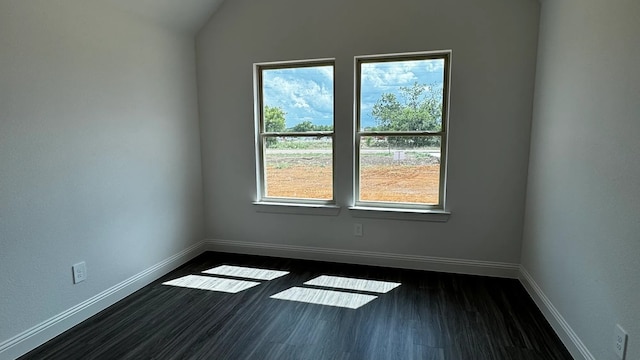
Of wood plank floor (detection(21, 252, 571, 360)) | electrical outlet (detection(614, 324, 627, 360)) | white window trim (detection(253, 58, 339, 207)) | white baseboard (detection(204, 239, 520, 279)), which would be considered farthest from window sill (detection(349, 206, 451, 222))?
electrical outlet (detection(614, 324, 627, 360))

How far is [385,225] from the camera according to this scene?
319 centimetres

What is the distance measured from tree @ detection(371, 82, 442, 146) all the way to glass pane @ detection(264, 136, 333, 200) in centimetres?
58

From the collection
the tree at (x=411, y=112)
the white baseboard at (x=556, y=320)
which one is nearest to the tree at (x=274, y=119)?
the tree at (x=411, y=112)

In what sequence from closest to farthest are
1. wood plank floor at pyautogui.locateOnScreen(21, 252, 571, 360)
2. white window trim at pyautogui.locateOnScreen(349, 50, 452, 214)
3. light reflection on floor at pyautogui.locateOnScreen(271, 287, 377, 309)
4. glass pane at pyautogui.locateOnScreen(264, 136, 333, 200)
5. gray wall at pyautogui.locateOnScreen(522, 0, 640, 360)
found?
gray wall at pyautogui.locateOnScreen(522, 0, 640, 360) → wood plank floor at pyautogui.locateOnScreen(21, 252, 571, 360) → light reflection on floor at pyautogui.locateOnScreen(271, 287, 377, 309) → white window trim at pyautogui.locateOnScreen(349, 50, 452, 214) → glass pane at pyautogui.locateOnScreen(264, 136, 333, 200)

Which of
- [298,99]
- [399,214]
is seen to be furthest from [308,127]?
[399,214]

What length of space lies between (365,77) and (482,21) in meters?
1.04

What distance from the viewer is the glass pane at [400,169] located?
3.09m

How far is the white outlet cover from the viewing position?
150 centimetres

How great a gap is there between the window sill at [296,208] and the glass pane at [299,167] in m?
0.11

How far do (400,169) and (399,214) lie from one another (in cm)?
42

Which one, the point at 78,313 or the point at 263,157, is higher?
the point at 263,157

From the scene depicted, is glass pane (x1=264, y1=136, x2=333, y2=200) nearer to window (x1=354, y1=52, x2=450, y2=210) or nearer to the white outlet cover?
window (x1=354, y1=52, x2=450, y2=210)

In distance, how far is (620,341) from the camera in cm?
153

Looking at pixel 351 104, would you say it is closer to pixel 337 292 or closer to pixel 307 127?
pixel 307 127
